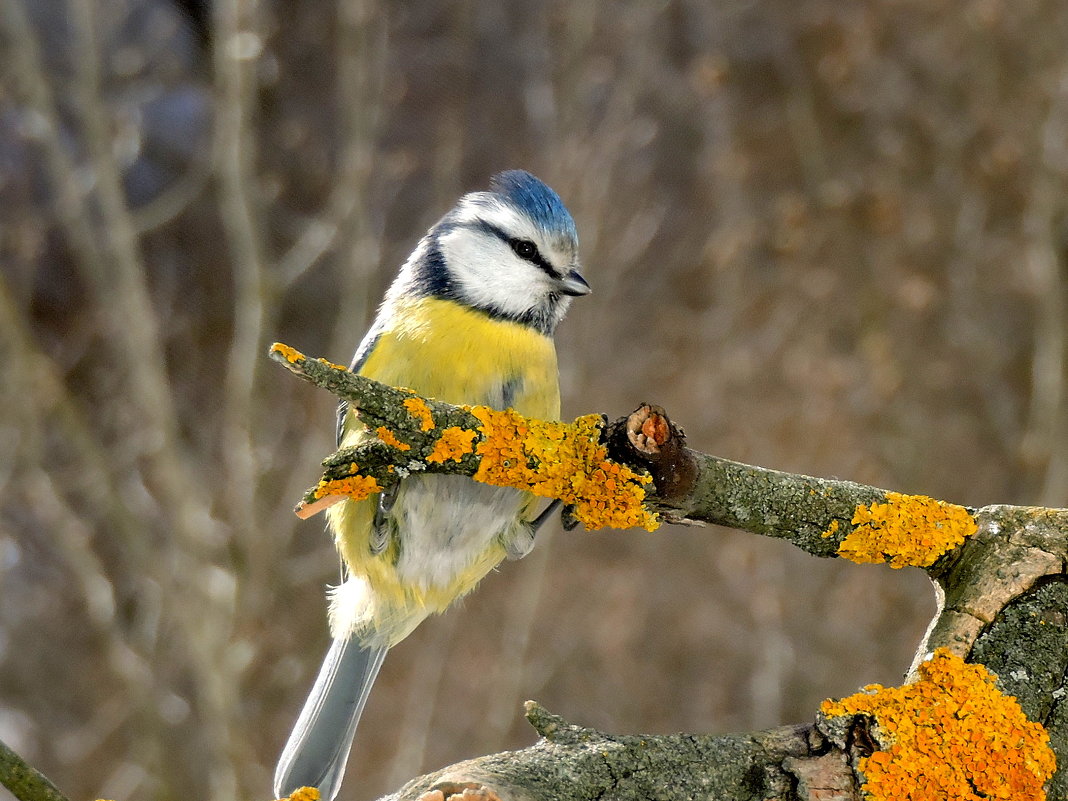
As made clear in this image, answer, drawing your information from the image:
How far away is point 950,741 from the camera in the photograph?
0.92 meters

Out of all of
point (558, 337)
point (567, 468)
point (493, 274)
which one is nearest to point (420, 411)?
point (567, 468)

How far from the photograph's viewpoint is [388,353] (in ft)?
5.45

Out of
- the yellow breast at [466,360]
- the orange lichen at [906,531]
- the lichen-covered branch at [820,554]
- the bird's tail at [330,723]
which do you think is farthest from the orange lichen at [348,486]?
the bird's tail at [330,723]

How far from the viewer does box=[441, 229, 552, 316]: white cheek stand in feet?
5.82

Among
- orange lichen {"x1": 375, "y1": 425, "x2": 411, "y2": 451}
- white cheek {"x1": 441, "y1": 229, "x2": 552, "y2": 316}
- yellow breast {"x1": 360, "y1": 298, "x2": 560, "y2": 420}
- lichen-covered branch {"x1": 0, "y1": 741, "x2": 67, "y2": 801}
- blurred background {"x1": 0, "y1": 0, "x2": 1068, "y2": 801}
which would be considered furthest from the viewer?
blurred background {"x1": 0, "y1": 0, "x2": 1068, "y2": 801}

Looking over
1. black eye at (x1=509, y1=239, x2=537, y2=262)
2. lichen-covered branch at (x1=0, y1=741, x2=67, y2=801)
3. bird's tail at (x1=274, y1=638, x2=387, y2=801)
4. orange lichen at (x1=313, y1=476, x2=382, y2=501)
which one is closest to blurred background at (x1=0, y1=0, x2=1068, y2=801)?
bird's tail at (x1=274, y1=638, x2=387, y2=801)

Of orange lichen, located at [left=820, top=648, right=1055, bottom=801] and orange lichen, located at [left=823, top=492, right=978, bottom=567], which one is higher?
orange lichen, located at [left=823, top=492, right=978, bottom=567]

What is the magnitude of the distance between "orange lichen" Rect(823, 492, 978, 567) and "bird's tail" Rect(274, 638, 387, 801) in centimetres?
89

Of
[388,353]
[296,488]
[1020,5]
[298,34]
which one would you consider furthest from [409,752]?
[1020,5]

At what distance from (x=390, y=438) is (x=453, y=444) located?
0.19 ft

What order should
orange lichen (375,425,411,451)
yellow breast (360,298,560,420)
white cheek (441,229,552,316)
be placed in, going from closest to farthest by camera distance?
1. orange lichen (375,425,411,451)
2. yellow breast (360,298,560,420)
3. white cheek (441,229,552,316)

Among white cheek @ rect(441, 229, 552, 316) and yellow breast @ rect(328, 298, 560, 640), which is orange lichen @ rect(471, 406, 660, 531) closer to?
yellow breast @ rect(328, 298, 560, 640)

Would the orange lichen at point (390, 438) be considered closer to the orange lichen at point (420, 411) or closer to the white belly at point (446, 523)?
the orange lichen at point (420, 411)

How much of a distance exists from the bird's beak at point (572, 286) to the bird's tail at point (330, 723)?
2.37ft
